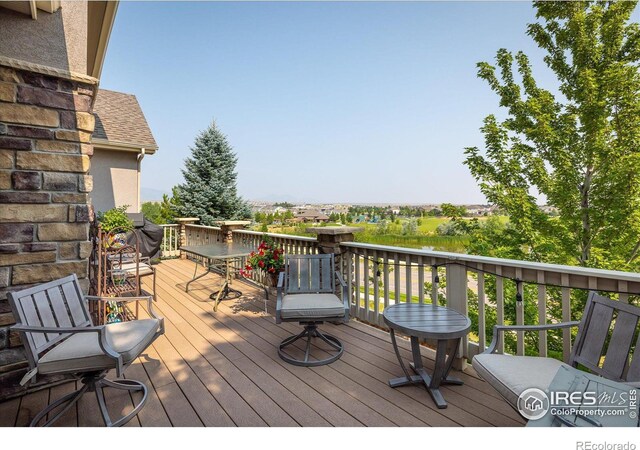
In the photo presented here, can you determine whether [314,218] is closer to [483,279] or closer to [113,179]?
[483,279]

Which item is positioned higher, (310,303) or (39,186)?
(39,186)

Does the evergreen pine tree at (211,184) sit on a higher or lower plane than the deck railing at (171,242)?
higher

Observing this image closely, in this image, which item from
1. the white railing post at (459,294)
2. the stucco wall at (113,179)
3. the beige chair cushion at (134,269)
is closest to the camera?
the white railing post at (459,294)

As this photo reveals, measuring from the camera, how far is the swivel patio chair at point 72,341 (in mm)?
1788

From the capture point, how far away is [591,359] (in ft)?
5.53

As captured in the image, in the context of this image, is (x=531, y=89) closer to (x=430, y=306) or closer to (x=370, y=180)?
(x=430, y=306)

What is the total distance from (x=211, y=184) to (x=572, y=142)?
1273 cm

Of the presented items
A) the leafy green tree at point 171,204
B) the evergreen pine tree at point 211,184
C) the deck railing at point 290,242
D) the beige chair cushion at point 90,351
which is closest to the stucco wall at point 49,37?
the beige chair cushion at point 90,351

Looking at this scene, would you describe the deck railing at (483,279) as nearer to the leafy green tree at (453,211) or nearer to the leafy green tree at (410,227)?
the leafy green tree at (453,211)

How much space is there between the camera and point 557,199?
7.10 meters

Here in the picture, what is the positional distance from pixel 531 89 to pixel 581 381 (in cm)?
909

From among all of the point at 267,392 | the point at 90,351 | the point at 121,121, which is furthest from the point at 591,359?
the point at 121,121

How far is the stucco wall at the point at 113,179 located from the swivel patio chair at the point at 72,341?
715cm
